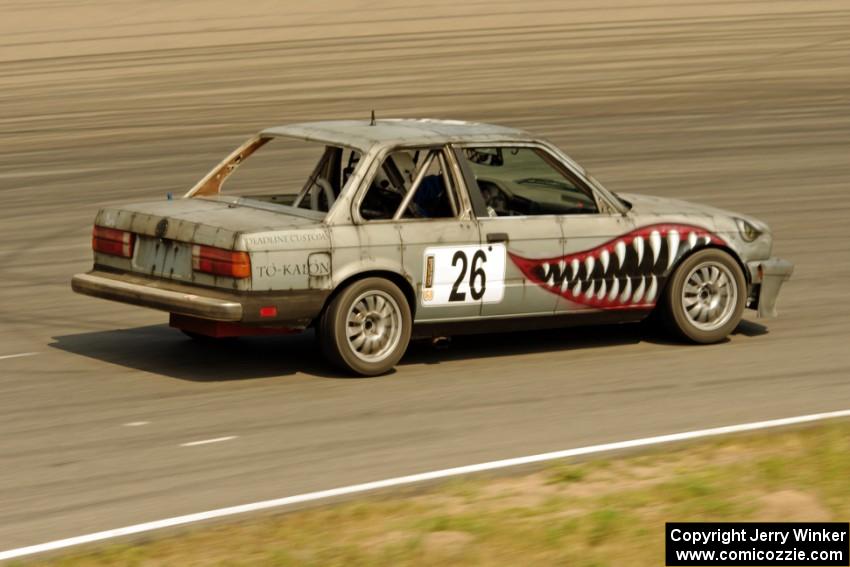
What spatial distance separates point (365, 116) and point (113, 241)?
1378 centimetres

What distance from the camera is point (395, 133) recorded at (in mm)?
10039

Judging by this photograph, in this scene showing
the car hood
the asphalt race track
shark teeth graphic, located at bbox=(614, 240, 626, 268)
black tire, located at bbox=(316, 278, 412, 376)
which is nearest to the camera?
the asphalt race track

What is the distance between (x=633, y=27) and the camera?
3419cm

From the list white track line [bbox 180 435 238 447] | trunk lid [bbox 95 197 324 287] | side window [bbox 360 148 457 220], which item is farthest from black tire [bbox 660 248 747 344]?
white track line [bbox 180 435 238 447]

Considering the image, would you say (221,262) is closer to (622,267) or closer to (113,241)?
(113,241)

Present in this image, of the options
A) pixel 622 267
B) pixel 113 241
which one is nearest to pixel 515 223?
pixel 622 267

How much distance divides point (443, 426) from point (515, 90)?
17779mm

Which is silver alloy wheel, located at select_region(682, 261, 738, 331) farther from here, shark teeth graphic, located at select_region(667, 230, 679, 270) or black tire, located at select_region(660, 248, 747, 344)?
shark teeth graphic, located at select_region(667, 230, 679, 270)

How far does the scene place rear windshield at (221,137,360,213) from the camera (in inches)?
400

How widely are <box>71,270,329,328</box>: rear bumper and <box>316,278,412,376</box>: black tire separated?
0.13 m

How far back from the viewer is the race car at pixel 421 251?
9367 mm

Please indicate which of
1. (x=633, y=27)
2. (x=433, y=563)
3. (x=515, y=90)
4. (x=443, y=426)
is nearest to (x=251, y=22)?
(x=633, y=27)

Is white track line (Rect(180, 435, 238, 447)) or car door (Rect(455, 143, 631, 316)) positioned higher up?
car door (Rect(455, 143, 631, 316))

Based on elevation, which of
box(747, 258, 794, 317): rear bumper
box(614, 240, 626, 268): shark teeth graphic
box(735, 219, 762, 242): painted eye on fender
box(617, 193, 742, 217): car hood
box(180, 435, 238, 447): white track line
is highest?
box(617, 193, 742, 217): car hood
